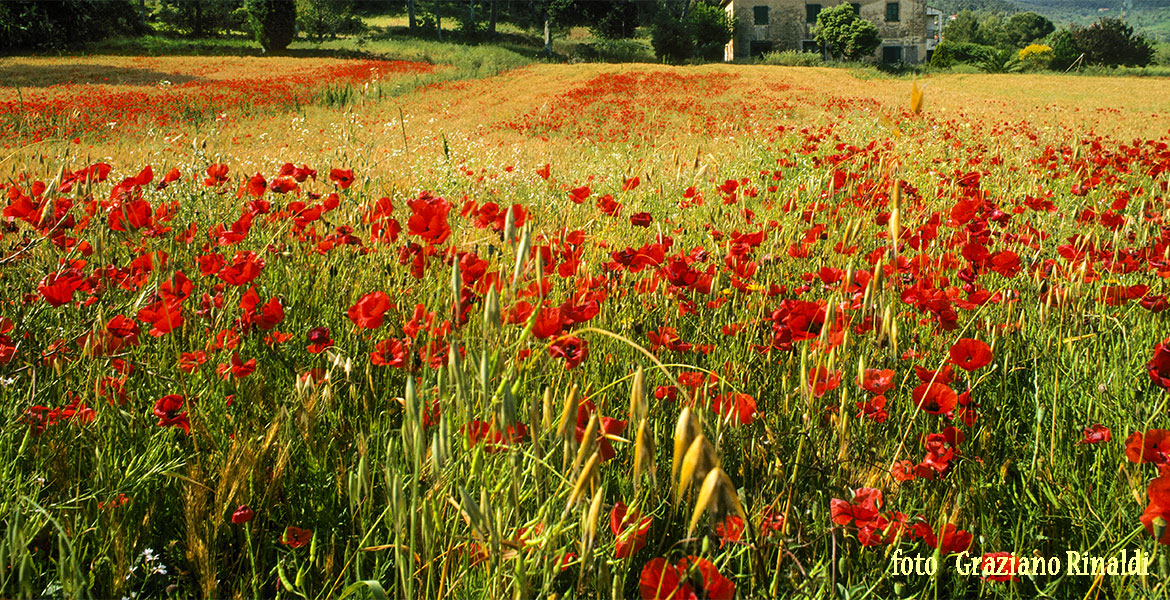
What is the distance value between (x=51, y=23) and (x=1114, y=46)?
60.8m

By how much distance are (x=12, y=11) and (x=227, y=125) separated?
26046 millimetres

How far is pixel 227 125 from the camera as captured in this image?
11.4m

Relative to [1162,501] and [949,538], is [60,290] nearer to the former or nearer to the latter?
[949,538]

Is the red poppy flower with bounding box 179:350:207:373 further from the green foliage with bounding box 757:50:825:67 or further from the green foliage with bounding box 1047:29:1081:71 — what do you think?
the green foliage with bounding box 1047:29:1081:71

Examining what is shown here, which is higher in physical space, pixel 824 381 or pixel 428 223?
pixel 428 223

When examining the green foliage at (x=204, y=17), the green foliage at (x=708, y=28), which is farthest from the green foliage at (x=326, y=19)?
the green foliage at (x=708, y=28)

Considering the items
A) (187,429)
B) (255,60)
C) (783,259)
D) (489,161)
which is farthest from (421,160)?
(255,60)

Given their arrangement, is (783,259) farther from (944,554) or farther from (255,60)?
(255,60)

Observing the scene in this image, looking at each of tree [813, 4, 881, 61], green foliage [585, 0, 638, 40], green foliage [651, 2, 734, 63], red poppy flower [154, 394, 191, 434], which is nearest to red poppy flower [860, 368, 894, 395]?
red poppy flower [154, 394, 191, 434]

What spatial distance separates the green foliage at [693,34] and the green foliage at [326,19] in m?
21.0

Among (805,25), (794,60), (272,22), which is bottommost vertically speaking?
(794,60)

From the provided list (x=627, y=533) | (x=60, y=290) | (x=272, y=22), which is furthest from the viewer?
(x=272, y=22)

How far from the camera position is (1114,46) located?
1736 inches

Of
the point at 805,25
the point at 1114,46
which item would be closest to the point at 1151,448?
the point at 805,25
